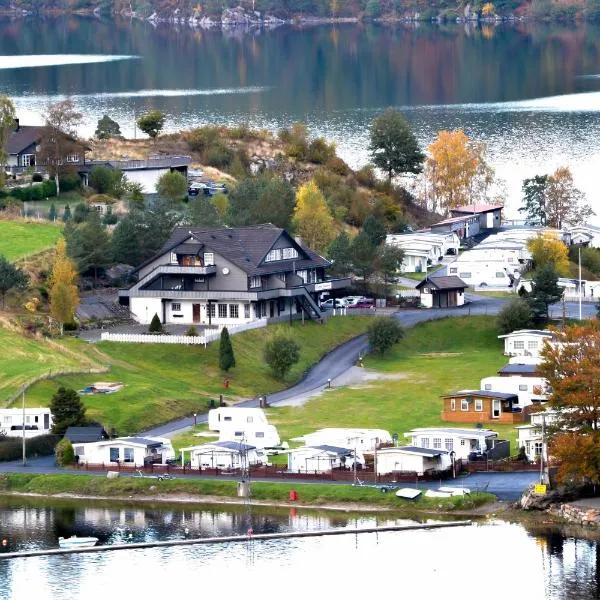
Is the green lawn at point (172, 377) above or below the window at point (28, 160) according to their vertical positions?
below

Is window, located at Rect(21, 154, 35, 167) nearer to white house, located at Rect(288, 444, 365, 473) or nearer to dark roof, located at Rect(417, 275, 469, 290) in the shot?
dark roof, located at Rect(417, 275, 469, 290)

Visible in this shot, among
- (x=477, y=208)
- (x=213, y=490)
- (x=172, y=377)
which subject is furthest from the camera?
(x=477, y=208)

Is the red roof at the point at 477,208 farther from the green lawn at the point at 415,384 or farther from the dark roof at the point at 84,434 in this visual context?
the dark roof at the point at 84,434

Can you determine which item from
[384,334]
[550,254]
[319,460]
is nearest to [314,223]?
[550,254]

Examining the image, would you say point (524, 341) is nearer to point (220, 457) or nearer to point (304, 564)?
point (220, 457)

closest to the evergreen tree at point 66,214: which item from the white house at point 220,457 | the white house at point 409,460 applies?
the white house at point 220,457
